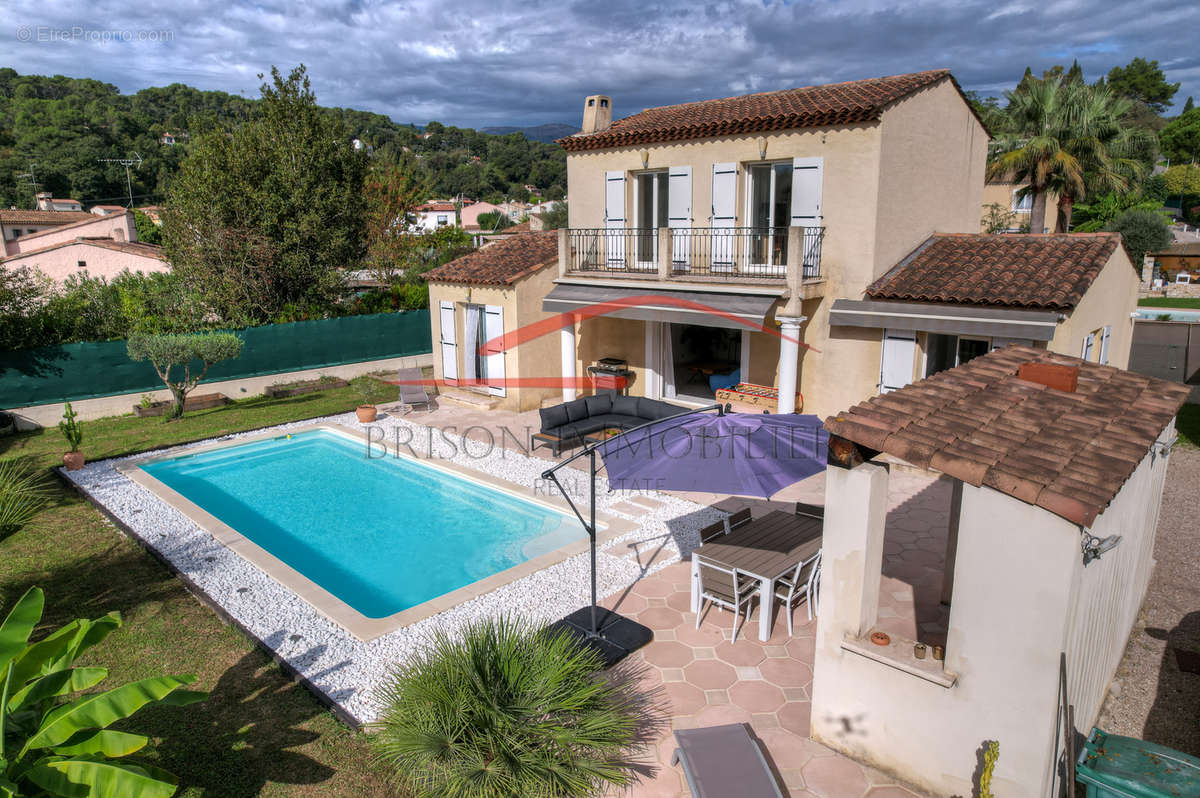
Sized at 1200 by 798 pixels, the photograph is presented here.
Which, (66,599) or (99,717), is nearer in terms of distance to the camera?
(99,717)

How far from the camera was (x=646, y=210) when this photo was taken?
20.1m

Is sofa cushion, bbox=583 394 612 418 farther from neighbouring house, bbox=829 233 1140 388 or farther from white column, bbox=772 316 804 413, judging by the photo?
neighbouring house, bbox=829 233 1140 388

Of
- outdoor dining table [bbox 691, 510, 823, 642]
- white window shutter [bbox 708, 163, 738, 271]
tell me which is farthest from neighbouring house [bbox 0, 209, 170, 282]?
outdoor dining table [bbox 691, 510, 823, 642]

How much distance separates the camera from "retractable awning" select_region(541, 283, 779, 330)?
16250 millimetres

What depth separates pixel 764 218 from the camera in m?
17.9

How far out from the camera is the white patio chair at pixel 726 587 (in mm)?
8781

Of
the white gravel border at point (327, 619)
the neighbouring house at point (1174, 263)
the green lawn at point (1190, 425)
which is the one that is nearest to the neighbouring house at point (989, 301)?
the green lawn at point (1190, 425)

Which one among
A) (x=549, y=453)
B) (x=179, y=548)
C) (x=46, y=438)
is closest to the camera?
(x=179, y=548)

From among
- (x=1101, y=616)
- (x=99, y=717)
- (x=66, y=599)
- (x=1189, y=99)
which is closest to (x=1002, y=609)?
(x=1101, y=616)

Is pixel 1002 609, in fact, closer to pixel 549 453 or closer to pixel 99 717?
pixel 99 717

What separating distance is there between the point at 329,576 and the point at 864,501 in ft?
31.2

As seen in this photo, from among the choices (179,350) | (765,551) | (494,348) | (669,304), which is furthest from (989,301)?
(179,350)

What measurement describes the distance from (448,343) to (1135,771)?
20303mm

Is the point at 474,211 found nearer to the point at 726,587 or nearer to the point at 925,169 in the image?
the point at 925,169
